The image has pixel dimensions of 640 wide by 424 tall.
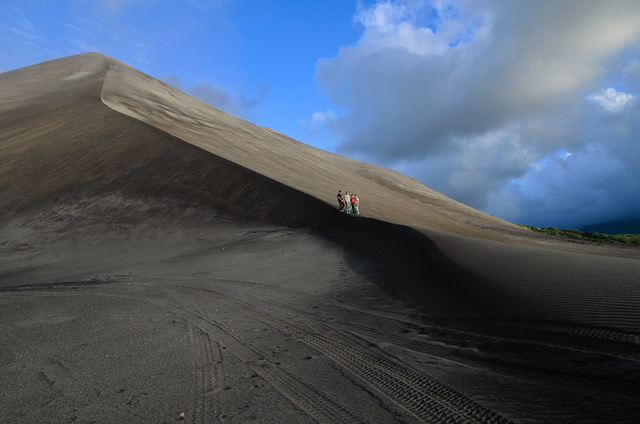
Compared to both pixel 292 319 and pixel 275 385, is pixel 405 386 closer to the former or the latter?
pixel 275 385

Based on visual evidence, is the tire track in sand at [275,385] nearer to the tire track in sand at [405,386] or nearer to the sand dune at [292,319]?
the sand dune at [292,319]

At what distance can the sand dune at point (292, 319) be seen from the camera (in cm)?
439

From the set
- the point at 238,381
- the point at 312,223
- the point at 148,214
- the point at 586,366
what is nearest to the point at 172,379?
the point at 238,381

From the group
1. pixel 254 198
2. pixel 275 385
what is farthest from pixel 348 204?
pixel 275 385

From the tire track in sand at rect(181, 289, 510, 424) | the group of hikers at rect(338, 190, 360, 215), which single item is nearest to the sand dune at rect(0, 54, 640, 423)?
the tire track in sand at rect(181, 289, 510, 424)

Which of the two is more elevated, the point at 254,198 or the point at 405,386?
the point at 254,198

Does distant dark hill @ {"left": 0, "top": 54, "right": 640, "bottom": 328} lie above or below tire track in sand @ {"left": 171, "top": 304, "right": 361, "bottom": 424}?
above

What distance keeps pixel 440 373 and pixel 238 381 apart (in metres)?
2.46

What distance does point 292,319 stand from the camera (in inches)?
299

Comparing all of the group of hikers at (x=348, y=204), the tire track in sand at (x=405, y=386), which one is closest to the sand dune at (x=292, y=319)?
the tire track in sand at (x=405, y=386)

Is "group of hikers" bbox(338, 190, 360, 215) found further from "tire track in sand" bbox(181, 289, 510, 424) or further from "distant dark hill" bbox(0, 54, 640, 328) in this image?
"tire track in sand" bbox(181, 289, 510, 424)

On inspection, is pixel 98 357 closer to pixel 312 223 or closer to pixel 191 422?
pixel 191 422

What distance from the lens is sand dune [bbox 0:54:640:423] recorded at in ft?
14.4

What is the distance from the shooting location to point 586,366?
4512 mm
